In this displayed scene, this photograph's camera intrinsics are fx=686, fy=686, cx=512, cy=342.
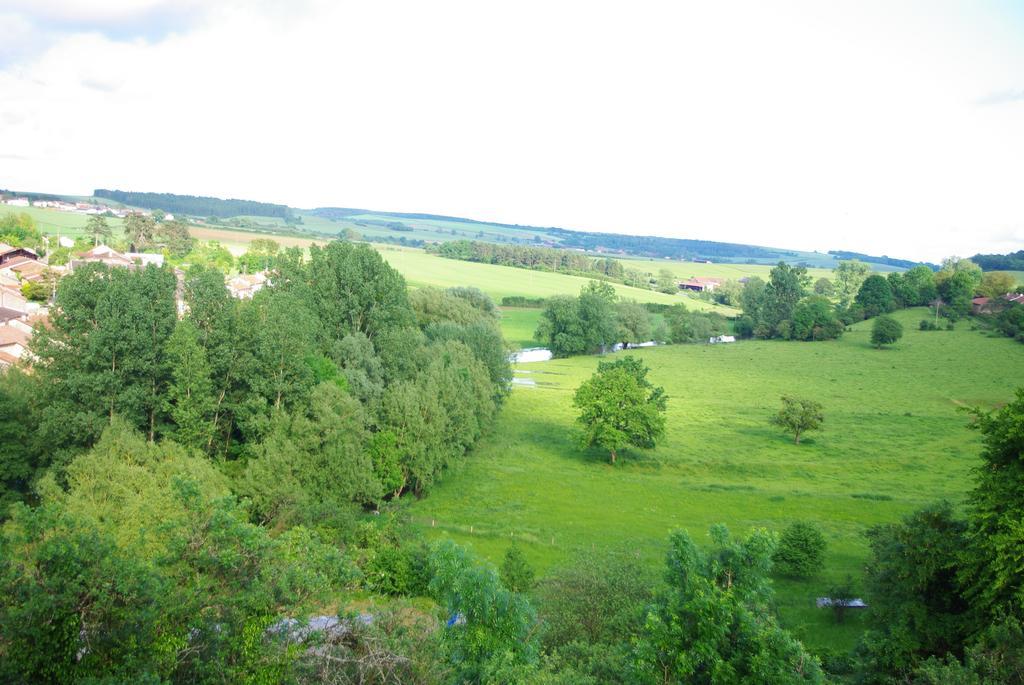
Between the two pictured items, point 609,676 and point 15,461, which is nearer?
point 609,676

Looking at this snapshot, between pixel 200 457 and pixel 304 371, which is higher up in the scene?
pixel 304 371

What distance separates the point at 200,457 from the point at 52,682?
1997cm

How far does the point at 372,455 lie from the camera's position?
1539 inches

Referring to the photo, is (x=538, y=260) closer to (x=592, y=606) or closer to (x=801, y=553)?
(x=801, y=553)

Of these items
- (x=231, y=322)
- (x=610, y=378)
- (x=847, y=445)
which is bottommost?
(x=847, y=445)

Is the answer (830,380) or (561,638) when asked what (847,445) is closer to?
(830,380)

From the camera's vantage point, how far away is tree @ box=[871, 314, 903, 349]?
93438 millimetres

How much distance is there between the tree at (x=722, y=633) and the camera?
1390 centimetres

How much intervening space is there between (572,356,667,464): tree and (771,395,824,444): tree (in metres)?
10.9

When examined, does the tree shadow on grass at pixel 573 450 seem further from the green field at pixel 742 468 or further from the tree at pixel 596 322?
the tree at pixel 596 322

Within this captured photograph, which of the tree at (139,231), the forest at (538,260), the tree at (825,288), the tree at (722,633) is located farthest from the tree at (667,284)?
the tree at (722,633)

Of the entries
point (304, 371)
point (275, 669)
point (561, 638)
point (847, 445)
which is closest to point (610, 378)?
point (847, 445)

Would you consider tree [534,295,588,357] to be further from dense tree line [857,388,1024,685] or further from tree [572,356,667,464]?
dense tree line [857,388,1024,685]

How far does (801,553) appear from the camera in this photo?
30578mm
